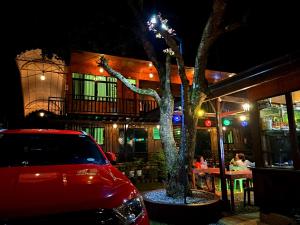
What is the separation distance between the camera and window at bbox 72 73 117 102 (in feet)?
59.6

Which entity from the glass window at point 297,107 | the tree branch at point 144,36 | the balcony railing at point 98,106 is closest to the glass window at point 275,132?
the glass window at point 297,107

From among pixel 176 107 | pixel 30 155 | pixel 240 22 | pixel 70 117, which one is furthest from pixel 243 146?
pixel 30 155

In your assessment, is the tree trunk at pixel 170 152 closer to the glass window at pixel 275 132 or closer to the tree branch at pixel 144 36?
the tree branch at pixel 144 36

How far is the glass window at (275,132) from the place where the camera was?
7152 millimetres

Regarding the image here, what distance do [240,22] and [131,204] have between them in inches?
251

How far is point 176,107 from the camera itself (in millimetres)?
14836

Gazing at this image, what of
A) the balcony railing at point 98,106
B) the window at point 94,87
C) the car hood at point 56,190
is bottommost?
the car hood at point 56,190

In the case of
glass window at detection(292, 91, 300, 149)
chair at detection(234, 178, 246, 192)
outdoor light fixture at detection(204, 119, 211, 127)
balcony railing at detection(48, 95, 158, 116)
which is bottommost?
chair at detection(234, 178, 246, 192)

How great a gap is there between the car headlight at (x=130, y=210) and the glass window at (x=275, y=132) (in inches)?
211

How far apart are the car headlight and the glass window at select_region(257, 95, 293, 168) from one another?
17.5 feet

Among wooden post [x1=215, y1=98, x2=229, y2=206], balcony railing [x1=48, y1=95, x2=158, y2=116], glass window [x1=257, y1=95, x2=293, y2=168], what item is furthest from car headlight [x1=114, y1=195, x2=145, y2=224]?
balcony railing [x1=48, y1=95, x2=158, y2=116]

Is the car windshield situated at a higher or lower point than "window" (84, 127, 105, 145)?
lower

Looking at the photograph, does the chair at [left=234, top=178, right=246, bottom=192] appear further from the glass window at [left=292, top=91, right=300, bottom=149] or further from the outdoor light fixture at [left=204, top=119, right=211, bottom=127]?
the outdoor light fixture at [left=204, top=119, right=211, bottom=127]

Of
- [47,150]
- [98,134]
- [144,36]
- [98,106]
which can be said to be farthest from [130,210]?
[98,106]
